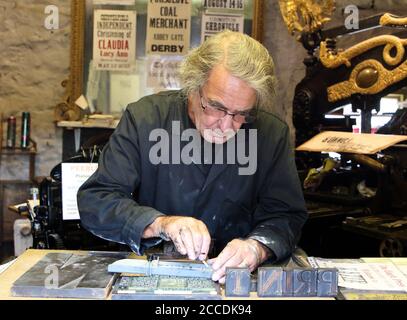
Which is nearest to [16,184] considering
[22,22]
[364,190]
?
[22,22]

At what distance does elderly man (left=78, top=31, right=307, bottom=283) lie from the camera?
161 cm

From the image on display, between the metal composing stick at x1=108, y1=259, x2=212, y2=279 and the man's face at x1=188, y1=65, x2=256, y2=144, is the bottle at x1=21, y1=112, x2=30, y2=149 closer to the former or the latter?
the man's face at x1=188, y1=65, x2=256, y2=144

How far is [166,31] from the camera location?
464 cm

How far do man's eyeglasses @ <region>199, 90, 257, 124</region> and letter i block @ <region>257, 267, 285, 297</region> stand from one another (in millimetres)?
596

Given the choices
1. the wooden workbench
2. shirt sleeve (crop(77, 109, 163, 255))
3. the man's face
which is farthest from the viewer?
the man's face

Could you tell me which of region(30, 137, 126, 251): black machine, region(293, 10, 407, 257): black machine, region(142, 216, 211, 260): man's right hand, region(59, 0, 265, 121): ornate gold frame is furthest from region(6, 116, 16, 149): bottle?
region(142, 216, 211, 260): man's right hand

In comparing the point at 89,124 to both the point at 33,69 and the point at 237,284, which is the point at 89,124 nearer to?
the point at 33,69

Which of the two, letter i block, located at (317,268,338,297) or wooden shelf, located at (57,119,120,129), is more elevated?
wooden shelf, located at (57,119,120,129)

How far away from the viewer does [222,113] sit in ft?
5.59

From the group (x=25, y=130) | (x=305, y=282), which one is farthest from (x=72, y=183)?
(x=25, y=130)

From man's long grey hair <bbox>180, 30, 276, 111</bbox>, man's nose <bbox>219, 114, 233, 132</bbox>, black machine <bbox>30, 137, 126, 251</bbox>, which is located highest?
man's long grey hair <bbox>180, 30, 276, 111</bbox>

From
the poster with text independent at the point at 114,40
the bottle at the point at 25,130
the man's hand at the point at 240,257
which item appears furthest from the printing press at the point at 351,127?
the bottle at the point at 25,130

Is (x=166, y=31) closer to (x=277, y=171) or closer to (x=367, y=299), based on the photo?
(x=277, y=171)

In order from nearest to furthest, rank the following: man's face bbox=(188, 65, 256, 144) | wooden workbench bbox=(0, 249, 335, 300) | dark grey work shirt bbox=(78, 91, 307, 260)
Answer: wooden workbench bbox=(0, 249, 335, 300), man's face bbox=(188, 65, 256, 144), dark grey work shirt bbox=(78, 91, 307, 260)
